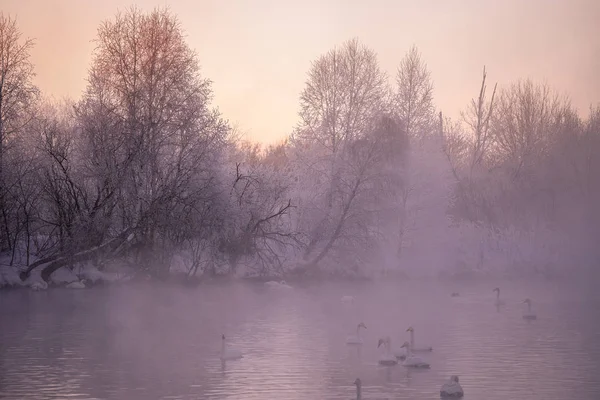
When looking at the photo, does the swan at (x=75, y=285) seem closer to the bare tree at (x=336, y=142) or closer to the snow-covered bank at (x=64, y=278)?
the snow-covered bank at (x=64, y=278)

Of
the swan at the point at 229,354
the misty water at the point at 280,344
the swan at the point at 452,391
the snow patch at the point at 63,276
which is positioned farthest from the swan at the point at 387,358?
the snow patch at the point at 63,276

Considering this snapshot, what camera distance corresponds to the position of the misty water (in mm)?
16391

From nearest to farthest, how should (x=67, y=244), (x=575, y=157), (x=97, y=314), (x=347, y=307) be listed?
(x=97, y=314) → (x=347, y=307) → (x=67, y=244) → (x=575, y=157)

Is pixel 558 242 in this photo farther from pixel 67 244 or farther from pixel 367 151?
pixel 67 244

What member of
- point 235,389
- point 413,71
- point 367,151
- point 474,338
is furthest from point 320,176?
point 235,389

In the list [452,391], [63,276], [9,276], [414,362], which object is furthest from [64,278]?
[452,391]

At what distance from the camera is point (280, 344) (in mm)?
22297

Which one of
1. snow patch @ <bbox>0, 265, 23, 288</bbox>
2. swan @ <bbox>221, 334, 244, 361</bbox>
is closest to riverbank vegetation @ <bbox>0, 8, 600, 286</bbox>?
snow patch @ <bbox>0, 265, 23, 288</bbox>

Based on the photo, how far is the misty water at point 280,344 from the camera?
16.4m

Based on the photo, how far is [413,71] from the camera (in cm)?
5234

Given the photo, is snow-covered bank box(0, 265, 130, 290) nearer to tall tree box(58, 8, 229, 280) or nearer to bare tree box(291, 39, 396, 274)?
tall tree box(58, 8, 229, 280)

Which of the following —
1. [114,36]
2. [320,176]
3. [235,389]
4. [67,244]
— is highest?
[114,36]

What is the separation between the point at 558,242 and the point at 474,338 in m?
35.0

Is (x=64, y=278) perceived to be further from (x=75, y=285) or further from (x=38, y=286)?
(x=38, y=286)
